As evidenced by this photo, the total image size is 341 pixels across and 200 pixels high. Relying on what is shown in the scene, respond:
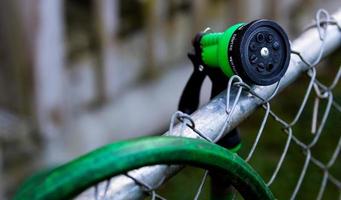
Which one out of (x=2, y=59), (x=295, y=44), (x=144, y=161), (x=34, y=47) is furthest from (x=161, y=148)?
(x=2, y=59)

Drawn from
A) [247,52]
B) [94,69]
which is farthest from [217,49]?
[94,69]

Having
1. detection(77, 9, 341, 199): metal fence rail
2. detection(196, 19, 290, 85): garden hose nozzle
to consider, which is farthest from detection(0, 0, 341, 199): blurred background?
detection(196, 19, 290, 85): garden hose nozzle

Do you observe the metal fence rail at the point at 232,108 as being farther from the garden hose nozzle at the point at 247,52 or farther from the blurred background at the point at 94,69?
the blurred background at the point at 94,69

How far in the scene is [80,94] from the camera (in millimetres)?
3189

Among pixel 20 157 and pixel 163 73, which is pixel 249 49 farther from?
pixel 163 73

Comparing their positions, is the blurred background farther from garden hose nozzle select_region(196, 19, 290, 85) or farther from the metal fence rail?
garden hose nozzle select_region(196, 19, 290, 85)

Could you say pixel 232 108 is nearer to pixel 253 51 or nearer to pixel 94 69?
pixel 253 51

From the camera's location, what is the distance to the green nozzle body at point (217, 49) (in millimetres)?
1107

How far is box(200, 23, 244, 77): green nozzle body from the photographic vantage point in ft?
3.63

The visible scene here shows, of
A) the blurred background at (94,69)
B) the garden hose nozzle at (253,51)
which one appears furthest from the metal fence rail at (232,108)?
the blurred background at (94,69)

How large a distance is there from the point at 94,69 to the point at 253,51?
2.13 meters

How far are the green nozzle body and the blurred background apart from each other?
158 centimetres

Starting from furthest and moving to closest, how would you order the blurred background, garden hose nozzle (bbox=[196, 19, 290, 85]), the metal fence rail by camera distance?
the blurred background
garden hose nozzle (bbox=[196, 19, 290, 85])
the metal fence rail

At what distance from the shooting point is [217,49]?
113cm
